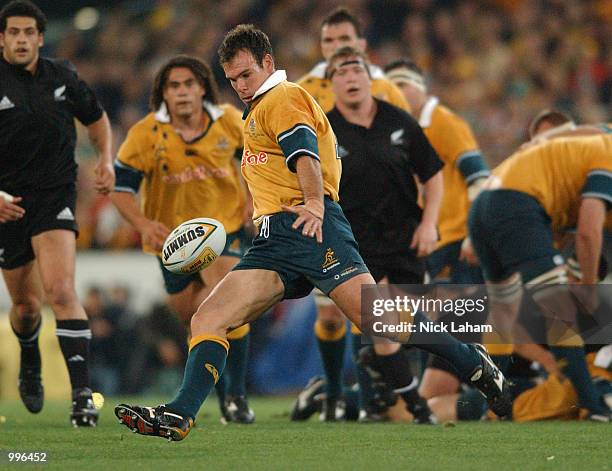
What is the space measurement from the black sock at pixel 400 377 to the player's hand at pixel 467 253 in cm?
174

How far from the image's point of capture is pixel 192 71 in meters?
8.45

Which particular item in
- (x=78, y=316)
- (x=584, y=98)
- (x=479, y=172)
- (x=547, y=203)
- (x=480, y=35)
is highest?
(x=480, y=35)

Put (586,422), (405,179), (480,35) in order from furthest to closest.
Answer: (480,35) < (405,179) < (586,422)

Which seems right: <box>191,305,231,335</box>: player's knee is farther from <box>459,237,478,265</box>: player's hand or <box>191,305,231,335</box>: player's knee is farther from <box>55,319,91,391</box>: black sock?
<box>459,237,478,265</box>: player's hand

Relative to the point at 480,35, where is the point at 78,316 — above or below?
below

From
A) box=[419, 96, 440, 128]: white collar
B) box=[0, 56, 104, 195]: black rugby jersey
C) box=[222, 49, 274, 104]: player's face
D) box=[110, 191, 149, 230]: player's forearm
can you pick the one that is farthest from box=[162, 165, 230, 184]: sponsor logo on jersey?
box=[222, 49, 274, 104]: player's face

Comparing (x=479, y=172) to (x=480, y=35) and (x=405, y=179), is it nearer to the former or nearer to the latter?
(x=405, y=179)

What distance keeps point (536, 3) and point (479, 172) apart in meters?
8.71

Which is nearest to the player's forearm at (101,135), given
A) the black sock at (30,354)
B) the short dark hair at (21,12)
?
the short dark hair at (21,12)

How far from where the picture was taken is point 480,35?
695 inches

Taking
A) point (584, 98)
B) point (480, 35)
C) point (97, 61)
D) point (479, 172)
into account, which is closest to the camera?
point (479, 172)

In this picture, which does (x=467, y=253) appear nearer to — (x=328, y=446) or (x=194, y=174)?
(x=194, y=174)

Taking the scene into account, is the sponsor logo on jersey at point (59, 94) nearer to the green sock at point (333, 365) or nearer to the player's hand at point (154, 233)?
the player's hand at point (154, 233)

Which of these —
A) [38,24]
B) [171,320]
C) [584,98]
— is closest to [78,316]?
[38,24]
